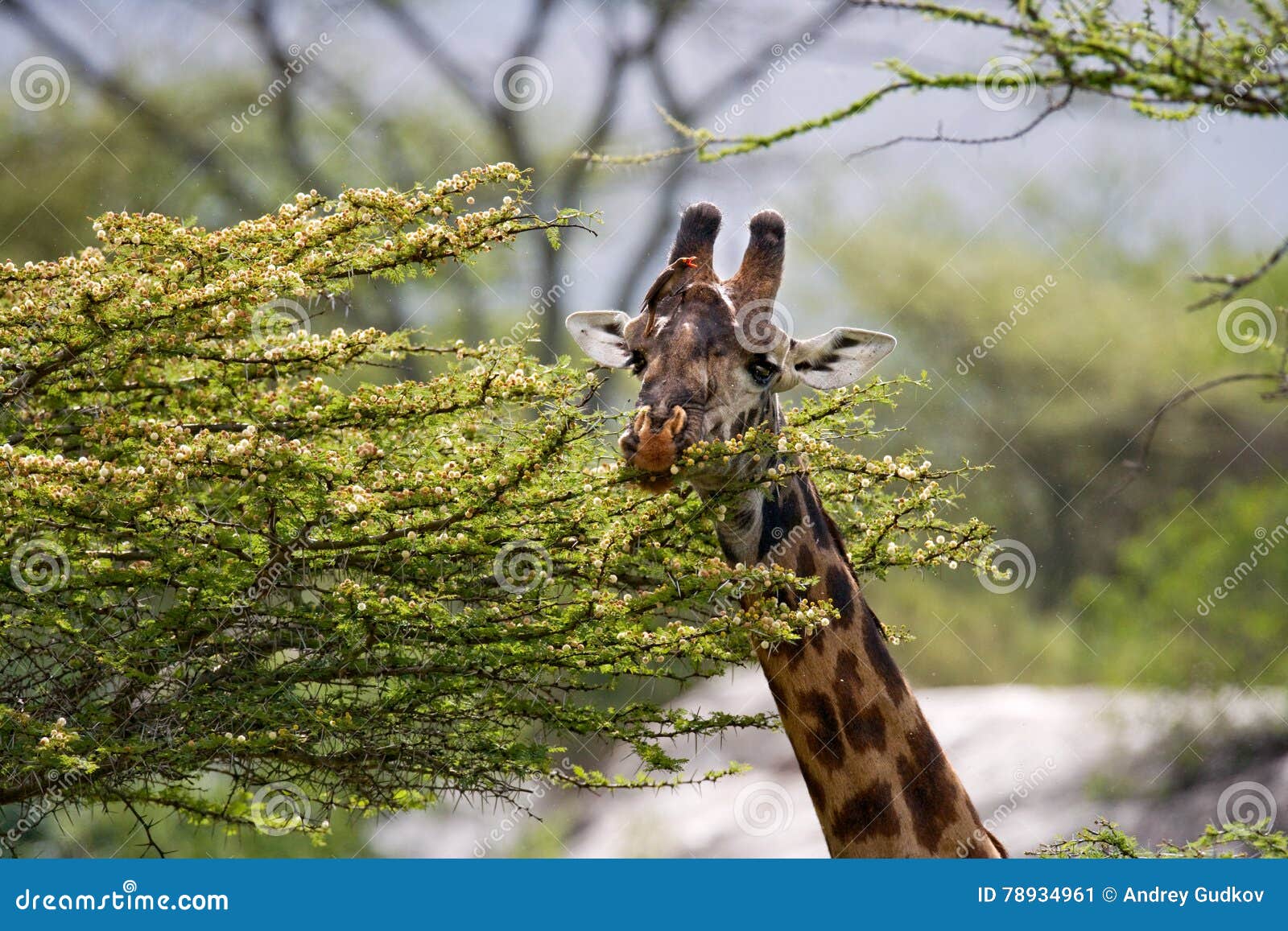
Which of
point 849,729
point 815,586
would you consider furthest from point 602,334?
point 849,729

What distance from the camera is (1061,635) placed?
27.0m

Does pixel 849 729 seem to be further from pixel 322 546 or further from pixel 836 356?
pixel 322 546

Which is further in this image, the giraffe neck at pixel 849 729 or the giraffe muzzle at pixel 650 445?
the giraffe neck at pixel 849 729

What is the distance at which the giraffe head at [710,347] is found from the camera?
4.95m

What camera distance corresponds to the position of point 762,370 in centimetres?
Result: 528

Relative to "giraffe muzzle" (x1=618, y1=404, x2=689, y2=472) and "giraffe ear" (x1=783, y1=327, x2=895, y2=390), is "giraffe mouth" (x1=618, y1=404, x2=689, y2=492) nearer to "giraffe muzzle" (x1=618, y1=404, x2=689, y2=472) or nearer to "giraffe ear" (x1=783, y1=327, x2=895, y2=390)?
"giraffe muzzle" (x1=618, y1=404, x2=689, y2=472)

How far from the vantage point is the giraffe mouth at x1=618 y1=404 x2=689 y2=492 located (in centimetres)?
466

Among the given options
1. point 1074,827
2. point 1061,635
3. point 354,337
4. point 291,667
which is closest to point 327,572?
point 291,667

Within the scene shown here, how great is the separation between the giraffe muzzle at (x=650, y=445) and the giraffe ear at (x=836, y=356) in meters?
0.96

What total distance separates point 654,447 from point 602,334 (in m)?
1.26

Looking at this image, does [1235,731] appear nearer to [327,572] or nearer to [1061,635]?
[1061,635]

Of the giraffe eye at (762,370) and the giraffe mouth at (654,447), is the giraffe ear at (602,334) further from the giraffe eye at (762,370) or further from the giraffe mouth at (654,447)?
the giraffe mouth at (654,447)

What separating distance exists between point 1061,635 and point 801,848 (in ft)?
36.0

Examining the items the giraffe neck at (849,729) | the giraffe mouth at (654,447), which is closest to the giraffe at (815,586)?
the giraffe neck at (849,729)
